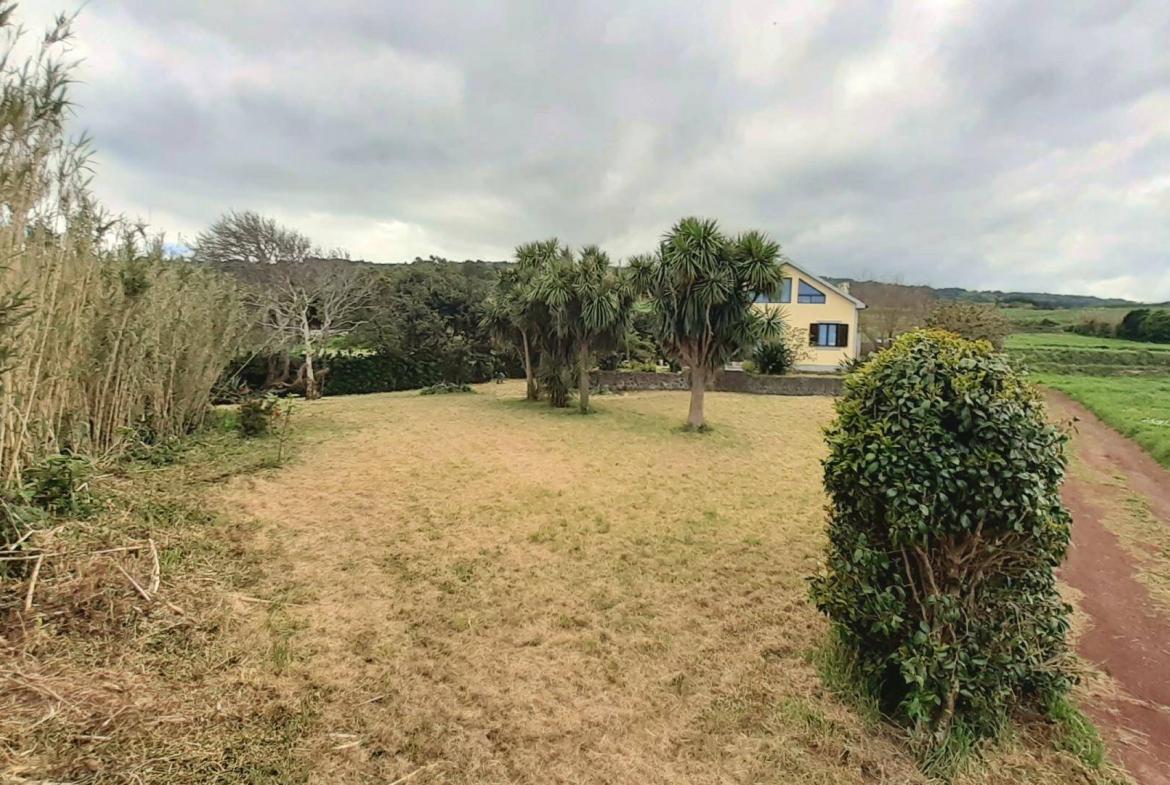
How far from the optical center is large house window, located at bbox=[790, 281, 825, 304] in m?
25.3

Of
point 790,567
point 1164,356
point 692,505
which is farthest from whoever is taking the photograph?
point 1164,356

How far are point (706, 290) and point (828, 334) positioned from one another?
60.1ft

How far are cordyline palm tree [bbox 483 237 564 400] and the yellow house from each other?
1579cm

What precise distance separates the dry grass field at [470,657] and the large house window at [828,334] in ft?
71.2

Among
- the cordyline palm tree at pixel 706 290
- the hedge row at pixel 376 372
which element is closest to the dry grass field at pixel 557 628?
the cordyline palm tree at pixel 706 290

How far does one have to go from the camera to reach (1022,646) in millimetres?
2377

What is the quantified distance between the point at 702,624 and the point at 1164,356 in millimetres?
35594

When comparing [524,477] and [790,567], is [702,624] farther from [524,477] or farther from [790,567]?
[524,477]

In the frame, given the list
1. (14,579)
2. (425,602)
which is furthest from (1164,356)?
(14,579)

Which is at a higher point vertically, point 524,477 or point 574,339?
point 574,339

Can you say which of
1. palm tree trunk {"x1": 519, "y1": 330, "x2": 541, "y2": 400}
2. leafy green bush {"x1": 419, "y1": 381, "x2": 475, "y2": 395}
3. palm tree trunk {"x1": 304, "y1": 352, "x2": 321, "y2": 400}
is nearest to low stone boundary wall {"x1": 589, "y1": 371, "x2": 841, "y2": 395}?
palm tree trunk {"x1": 519, "y1": 330, "x2": 541, "y2": 400}

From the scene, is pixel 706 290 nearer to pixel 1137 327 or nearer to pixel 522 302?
pixel 522 302

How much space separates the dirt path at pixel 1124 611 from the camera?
245cm

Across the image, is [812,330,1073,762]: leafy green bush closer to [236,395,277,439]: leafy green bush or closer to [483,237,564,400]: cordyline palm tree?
[236,395,277,439]: leafy green bush
